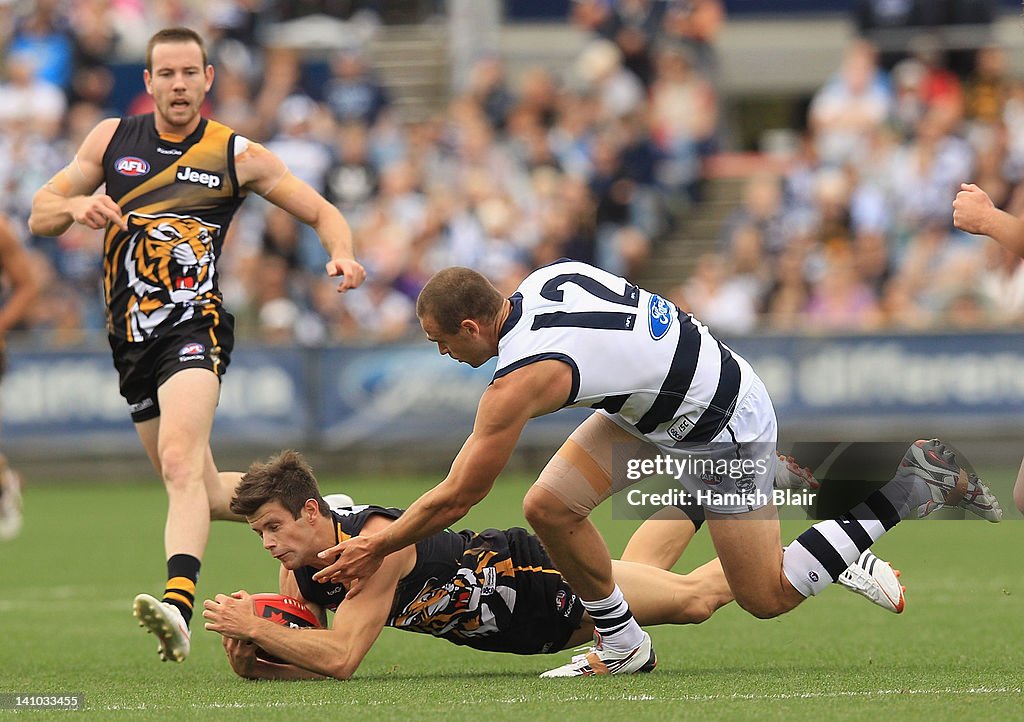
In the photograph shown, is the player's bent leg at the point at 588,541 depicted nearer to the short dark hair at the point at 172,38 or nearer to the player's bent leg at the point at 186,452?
the player's bent leg at the point at 186,452

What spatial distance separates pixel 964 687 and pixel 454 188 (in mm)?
14249

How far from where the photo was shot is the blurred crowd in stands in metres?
18.2

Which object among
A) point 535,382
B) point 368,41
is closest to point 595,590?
point 535,382

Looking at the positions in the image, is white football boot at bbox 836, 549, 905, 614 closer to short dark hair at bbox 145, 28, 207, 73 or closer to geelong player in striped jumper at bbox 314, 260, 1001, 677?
geelong player in striped jumper at bbox 314, 260, 1001, 677

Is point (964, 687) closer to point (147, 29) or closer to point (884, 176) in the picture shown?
point (884, 176)

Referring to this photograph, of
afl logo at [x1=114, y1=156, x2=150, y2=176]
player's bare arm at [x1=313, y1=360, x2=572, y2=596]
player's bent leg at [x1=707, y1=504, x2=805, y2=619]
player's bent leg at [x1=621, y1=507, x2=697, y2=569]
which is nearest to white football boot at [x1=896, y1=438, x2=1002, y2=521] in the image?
player's bent leg at [x1=707, y1=504, x2=805, y2=619]

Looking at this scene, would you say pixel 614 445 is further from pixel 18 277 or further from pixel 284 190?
pixel 18 277

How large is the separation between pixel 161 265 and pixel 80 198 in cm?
54

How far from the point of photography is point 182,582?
7453 millimetres

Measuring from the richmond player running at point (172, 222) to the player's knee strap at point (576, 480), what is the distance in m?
1.44

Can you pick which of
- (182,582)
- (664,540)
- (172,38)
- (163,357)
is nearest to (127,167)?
(172,38)

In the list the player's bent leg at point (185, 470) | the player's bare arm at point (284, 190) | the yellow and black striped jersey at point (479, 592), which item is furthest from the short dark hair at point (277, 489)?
the player's bare arm at point (284, 190)

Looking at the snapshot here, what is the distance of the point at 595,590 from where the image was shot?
7273mm

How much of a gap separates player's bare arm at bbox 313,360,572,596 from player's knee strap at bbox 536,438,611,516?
535mm
